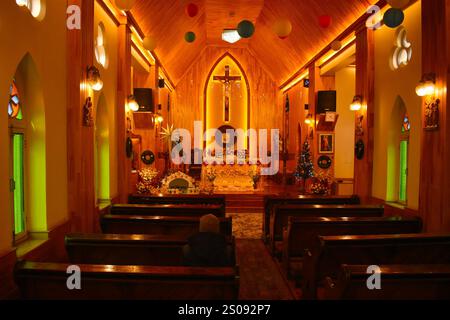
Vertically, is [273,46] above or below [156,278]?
above

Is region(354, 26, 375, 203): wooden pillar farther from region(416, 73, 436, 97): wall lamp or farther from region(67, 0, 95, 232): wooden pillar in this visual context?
region(67, 0, 95, 232): wooden pillar

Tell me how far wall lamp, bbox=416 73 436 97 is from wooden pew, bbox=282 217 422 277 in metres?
1.93

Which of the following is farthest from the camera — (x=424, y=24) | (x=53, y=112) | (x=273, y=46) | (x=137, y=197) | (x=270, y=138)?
(x=270, y=138)

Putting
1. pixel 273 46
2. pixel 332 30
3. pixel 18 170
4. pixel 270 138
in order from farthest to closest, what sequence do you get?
pixel 270 138
pixel 273 46
pixel 332 30
pixel 18 170

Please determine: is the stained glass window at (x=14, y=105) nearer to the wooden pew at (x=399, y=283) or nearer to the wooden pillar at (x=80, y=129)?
the wooden pillar at (x=80, y=129)

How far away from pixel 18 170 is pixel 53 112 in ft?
3.09

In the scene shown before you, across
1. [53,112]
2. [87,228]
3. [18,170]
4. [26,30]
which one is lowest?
[87,228]

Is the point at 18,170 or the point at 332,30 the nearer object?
the point at 18,170

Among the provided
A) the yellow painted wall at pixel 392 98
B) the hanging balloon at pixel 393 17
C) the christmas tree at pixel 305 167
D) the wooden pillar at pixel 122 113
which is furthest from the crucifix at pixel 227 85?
the hanging balloon at pixel 393 17

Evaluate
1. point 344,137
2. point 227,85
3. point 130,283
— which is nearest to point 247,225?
point 344,137

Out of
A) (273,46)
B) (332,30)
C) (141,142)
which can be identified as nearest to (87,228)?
(141,142)

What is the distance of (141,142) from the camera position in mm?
13445

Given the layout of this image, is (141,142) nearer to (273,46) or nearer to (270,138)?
(273,46)

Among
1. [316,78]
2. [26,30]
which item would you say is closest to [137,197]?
[26,30]
